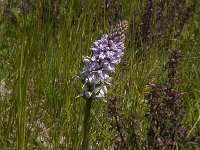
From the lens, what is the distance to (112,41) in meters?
1.45

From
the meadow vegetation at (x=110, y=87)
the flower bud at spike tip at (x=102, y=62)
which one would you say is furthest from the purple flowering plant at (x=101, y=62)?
the meadow vegetation at (x=110, y=87)

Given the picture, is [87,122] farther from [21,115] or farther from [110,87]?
[110,87]

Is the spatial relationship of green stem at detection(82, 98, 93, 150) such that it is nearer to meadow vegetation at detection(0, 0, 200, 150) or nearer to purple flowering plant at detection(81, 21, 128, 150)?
purple flowering plant at detection(81, 21, 128, 150)

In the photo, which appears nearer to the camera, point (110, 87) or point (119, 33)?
point (119, 33)

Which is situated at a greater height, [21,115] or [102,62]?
[102,62]

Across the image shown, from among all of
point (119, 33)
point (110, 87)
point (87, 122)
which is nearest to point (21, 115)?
point (87, 122)

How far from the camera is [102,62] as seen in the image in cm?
144

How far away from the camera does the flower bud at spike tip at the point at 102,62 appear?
143 centimetres

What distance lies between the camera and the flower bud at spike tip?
1435 millimetres

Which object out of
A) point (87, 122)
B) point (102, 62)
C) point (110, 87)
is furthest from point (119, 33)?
point (110, 87)

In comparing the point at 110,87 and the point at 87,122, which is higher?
the point at 110,87

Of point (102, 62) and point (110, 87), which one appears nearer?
point (102, 62)

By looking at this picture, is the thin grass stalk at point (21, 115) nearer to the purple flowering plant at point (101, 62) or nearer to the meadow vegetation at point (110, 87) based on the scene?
the meadow vegetation at point (110, 87)

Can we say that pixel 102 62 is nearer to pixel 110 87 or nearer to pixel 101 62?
pixel 101 62
